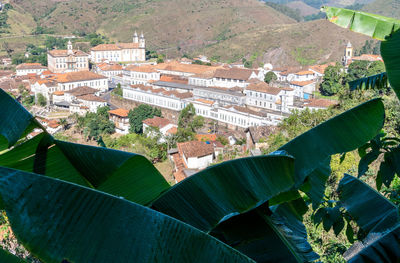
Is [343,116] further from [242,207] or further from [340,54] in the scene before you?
[340,54]

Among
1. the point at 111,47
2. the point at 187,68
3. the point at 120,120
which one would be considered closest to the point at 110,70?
the point at 111,47

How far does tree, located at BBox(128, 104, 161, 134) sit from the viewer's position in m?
24.4

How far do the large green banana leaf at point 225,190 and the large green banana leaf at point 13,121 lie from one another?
54 centimetres

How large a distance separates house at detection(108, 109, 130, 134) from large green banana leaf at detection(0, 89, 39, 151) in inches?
946

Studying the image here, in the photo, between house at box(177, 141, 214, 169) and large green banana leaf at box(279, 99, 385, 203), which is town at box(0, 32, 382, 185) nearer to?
house at box(177, 141, 214, 169)

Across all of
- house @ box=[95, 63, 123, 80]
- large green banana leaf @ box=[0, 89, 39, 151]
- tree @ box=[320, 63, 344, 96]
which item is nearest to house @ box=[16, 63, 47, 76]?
house @ box=[95, 63, 123, 80]

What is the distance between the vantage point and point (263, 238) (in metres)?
1.49

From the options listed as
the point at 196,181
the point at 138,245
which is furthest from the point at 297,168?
the point at 138,245

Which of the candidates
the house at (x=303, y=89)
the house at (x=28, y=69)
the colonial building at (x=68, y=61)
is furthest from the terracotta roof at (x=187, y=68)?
the house at (x=28, y=69)

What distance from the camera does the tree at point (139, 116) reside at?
24.4 m

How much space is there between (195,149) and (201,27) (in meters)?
56.6

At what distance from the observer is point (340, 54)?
47.3 meters

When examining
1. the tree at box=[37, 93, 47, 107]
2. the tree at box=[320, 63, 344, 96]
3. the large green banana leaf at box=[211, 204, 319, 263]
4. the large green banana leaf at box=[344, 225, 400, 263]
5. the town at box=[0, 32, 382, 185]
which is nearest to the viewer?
the large green banana leaf at box=[344, 225, 400, 263]

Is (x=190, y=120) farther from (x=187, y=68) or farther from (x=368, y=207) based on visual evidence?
(x=368, y=207)
